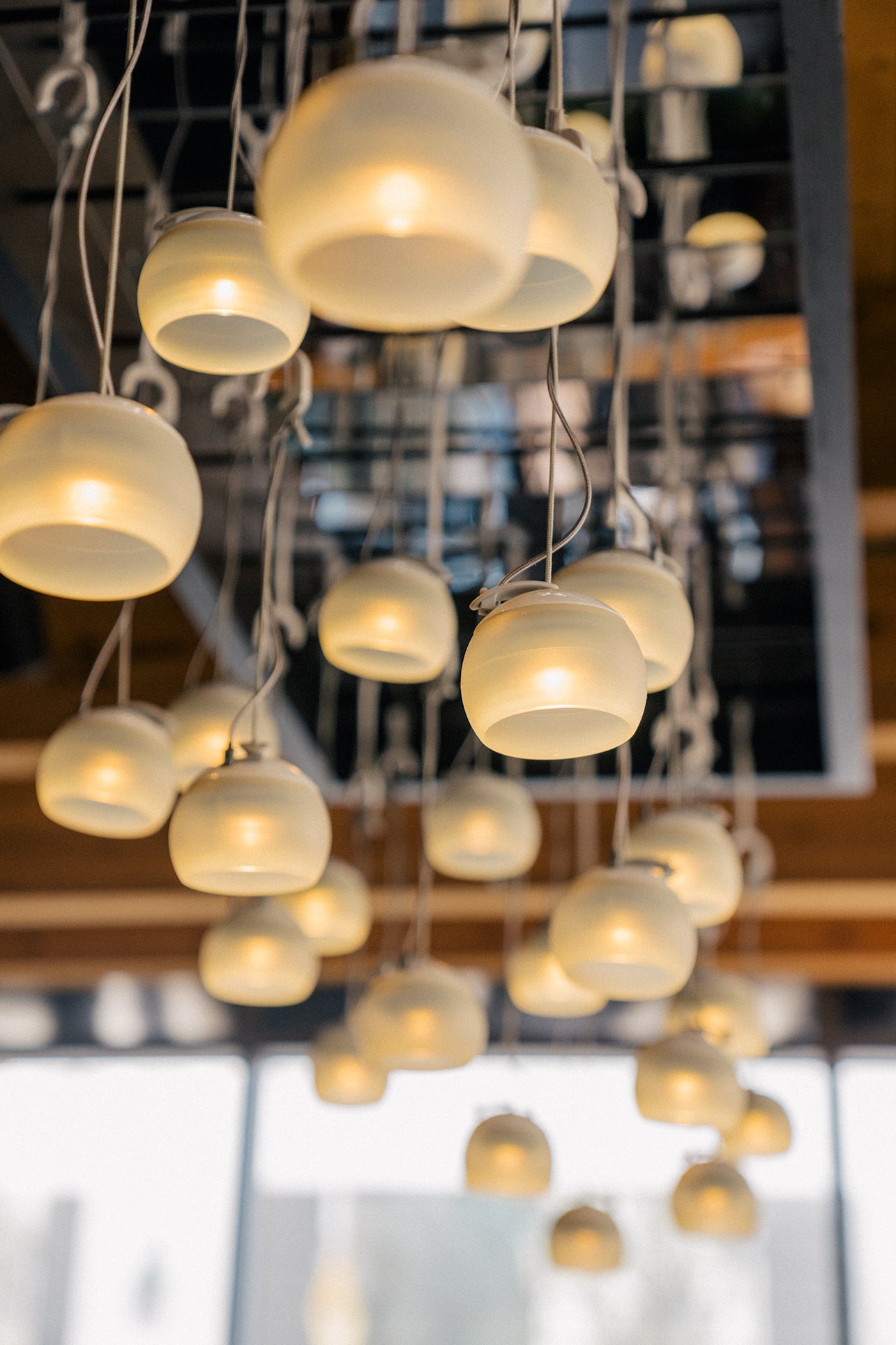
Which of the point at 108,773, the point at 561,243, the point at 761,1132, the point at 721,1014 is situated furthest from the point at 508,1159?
the point at 561,243

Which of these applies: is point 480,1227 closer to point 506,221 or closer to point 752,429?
point 752,429

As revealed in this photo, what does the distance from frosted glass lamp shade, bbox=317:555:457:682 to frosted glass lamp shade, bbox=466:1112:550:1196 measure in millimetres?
1561

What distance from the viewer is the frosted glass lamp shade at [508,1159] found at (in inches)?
141

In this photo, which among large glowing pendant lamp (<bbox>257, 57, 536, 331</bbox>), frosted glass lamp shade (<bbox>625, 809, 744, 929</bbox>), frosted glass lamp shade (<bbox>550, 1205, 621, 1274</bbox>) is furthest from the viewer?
frosted glass lamp shade (<bbox>550, 1205, 621, 1274</bbox>)

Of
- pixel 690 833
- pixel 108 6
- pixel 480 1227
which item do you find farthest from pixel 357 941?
→ pixel 480 1227

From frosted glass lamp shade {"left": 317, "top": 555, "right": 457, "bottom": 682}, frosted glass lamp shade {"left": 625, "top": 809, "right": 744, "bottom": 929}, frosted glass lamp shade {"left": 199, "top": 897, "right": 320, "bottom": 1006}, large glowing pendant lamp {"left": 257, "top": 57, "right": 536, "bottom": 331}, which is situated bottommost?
large glowing pendant lamp {"left": 257, "top": 57, "right": 536, "bottom": 331}

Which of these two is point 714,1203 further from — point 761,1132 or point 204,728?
point 204,728

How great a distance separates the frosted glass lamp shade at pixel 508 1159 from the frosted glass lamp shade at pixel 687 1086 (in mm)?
681

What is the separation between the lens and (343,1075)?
388cm

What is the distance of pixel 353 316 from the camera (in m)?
1.17

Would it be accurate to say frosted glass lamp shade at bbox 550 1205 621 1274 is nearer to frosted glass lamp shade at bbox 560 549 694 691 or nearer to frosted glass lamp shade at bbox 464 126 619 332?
frosted glass lamp shade at bbox 560 549 694 691

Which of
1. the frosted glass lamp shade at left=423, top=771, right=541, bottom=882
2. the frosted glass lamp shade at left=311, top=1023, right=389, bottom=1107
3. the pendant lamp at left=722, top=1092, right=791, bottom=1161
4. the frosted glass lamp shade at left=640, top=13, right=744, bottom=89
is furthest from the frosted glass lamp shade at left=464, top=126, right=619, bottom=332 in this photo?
the pendant lamp at left=722, top=1092, right=791, bottom=1161

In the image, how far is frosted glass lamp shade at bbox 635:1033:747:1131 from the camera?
9.65 feet

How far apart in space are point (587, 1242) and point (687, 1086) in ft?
4.83
